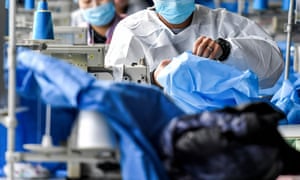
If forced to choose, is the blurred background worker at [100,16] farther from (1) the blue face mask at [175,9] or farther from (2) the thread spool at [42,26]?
(1) the blue face mask at [175,9]

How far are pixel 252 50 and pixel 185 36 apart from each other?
14.0 inches

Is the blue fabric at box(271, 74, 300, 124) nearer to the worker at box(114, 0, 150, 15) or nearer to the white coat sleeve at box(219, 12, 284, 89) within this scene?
the white coat sleeve at box(219, 12, 284, 89)

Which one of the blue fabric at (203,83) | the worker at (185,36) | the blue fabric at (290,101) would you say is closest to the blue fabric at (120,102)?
the blue fabric at (203,83)

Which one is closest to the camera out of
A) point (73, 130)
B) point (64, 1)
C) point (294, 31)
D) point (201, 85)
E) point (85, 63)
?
point (73, 130)

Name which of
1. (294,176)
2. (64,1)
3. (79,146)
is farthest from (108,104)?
(64,1)

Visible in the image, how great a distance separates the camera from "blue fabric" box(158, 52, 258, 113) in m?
2.96

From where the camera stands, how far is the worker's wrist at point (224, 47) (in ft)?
11.2

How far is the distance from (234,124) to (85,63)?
1753mm

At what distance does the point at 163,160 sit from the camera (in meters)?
1.89

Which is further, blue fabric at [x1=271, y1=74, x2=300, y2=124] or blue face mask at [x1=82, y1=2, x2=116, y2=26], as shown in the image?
blue face mask at [x1=82, y1=2, x2=116, y2=26]

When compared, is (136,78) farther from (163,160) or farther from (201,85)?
(163,160)

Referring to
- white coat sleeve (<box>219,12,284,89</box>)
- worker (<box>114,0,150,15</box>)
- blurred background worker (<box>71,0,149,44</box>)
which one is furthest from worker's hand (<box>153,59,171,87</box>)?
worker (<box>114,0,150,15</box>)

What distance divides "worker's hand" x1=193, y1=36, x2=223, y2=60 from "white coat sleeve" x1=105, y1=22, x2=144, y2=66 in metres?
0.42

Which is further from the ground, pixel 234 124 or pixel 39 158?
pixel 234 124
